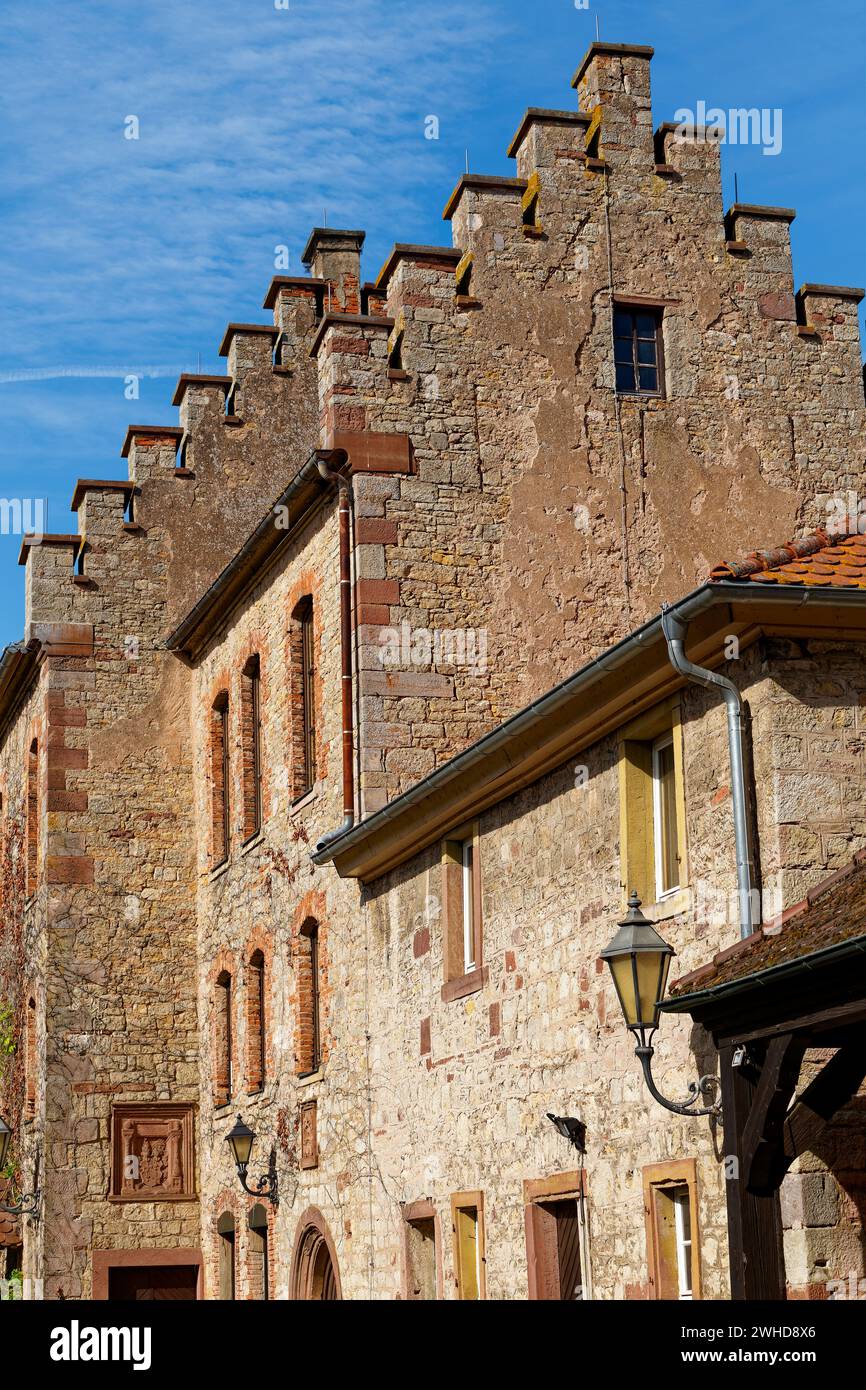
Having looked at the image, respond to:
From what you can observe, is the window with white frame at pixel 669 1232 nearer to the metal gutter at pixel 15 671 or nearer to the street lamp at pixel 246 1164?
the street lamp at pixel 246 1164

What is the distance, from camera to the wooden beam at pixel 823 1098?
9961 millimetres

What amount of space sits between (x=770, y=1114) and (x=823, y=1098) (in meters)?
0.50

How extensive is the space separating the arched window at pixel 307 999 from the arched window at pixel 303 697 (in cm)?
138

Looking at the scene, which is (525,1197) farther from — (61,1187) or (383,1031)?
(61,1187)

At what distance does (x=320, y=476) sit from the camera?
19.5 meters

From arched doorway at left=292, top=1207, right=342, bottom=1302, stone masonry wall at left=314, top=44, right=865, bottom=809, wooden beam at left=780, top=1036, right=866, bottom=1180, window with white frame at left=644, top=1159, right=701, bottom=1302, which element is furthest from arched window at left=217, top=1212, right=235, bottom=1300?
wooden beam at left=780, top=1036, right=866, bottom=1180

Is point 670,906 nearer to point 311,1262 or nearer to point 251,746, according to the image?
point 311,1262

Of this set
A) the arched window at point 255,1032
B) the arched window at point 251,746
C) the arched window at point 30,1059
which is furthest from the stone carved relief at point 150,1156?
the arched window at point 251,746

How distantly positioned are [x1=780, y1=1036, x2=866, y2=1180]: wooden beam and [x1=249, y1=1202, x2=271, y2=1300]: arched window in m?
11.8

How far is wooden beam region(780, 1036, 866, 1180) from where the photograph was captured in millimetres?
9961

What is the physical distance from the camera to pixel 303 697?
20688mm
